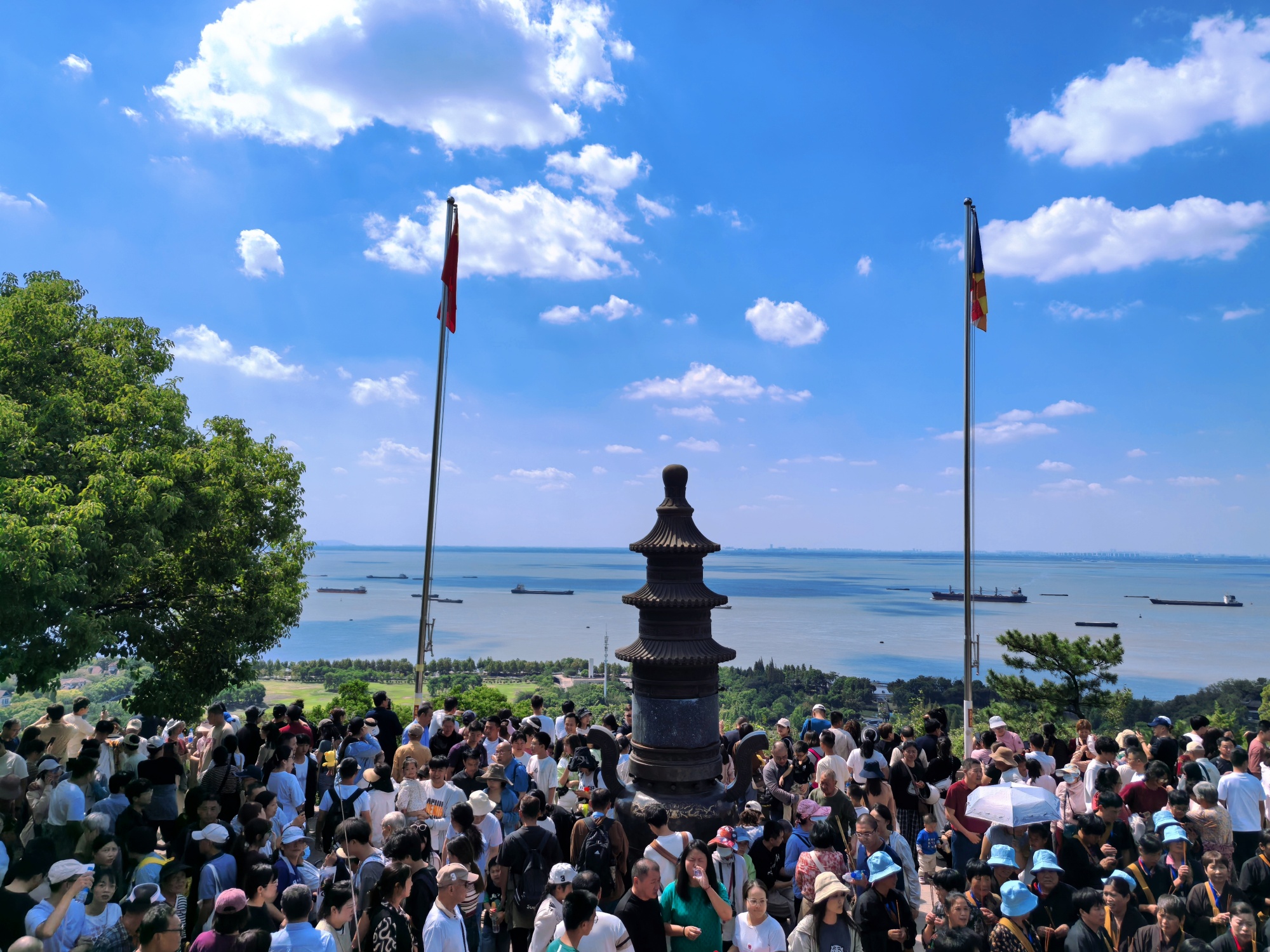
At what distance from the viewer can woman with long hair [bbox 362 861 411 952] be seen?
488 cm

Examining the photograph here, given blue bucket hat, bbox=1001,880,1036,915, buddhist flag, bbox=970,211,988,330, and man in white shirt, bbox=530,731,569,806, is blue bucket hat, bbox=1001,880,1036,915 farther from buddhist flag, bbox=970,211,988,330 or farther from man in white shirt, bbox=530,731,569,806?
buddhist flag, bbox=970,211,988,330

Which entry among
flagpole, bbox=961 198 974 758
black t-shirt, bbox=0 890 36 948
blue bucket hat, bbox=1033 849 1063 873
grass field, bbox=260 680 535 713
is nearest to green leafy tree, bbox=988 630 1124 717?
flagpole, bbox=961 198 974 758

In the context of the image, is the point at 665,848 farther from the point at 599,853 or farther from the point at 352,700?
the point at 352,700

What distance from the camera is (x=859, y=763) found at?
9.12 m

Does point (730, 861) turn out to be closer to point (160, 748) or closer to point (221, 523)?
point (160, 748)

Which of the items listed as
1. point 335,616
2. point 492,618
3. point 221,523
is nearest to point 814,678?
point 221,523

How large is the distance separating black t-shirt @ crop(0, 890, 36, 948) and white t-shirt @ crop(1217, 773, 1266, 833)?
10.9 m

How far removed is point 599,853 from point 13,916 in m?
4.46

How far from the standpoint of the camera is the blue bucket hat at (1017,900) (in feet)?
16.4

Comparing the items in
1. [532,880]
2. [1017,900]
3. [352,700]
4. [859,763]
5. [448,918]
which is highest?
[1017,900]

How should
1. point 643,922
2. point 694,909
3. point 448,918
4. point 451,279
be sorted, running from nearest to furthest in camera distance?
point 448,918
point 643,922
point 694,909
point 451,279

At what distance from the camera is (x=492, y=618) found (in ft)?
474

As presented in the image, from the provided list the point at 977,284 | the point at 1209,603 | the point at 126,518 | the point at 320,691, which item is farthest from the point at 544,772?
the point at 1209,603

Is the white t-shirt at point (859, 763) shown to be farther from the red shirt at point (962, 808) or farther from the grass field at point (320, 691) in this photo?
the grass field at point (320, 691)
